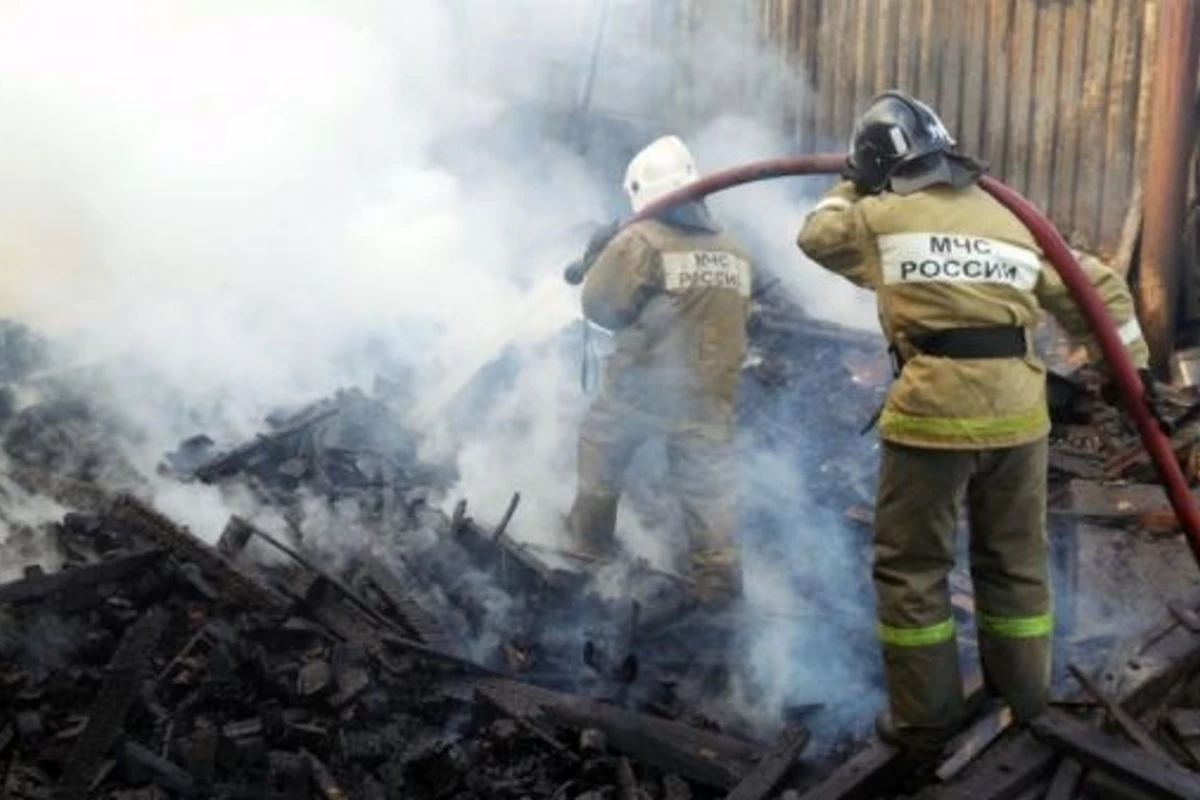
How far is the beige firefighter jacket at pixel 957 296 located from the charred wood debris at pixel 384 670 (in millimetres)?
1108

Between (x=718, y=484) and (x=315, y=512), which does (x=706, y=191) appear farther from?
(x=315, y=512)

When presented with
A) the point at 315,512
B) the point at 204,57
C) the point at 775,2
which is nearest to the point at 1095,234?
the point at 775,2

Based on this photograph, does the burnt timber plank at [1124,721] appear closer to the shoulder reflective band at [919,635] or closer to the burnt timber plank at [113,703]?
the shoulder reflective band at [919,635]

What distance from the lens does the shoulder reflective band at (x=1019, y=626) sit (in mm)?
4482

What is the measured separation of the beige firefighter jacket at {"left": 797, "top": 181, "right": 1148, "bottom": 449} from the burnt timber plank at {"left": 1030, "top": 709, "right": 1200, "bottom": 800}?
998 millimetres

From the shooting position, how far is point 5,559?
Answer: 5598mm

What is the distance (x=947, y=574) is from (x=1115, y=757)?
30.8 inches

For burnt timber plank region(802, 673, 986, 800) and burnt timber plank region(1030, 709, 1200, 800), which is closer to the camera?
burnt timber plank region(1030, 709, 1200, 800)

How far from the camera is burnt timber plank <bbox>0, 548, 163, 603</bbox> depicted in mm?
5066

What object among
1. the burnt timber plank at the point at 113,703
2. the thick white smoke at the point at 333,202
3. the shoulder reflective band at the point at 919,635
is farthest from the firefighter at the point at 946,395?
the burnt timber plank at the point at 113,703

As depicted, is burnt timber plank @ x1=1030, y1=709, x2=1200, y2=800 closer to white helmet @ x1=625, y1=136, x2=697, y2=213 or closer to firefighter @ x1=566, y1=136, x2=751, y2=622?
firefighter @ x1=566, y1=136, x2=751, y2=622

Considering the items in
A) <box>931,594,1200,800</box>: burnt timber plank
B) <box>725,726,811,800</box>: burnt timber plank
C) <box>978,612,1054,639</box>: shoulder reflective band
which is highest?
<box>978,612,1054,639</box>: shoulder reflective band

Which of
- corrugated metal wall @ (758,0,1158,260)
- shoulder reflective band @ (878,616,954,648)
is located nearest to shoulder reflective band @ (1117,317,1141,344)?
shoulder reflective band @ (878,616,954,648)

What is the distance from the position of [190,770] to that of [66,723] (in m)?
0.54
